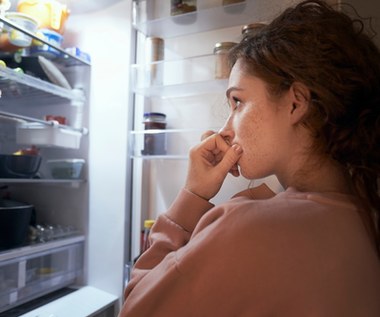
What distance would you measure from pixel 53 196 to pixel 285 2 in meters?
1.18

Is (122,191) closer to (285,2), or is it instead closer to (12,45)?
(12,45)

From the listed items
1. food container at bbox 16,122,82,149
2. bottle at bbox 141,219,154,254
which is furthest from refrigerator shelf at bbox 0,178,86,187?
bottle at bbox 141,219,154,254

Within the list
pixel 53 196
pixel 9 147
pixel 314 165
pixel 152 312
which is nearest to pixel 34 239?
pixel 53 196

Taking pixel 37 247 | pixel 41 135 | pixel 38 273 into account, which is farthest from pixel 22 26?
pixel 38 273

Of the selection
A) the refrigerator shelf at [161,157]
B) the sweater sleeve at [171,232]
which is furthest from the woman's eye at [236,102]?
the refrigerator shelf at [161,157]

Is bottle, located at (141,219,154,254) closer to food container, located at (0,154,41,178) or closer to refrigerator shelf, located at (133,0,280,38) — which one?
food container, located at (0,154,41,178)

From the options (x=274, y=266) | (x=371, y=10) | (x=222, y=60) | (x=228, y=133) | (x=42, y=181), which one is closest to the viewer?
(x=274, y=266)

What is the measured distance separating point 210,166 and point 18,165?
0.71m

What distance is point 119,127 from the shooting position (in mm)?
1251

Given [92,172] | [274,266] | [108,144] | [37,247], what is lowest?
[37,247]

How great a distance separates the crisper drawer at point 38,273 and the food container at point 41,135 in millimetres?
404

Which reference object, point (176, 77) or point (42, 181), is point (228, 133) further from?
point (42, 181)

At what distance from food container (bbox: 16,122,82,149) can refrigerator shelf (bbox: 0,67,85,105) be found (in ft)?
0.40

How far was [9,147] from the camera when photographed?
1.25 meters
